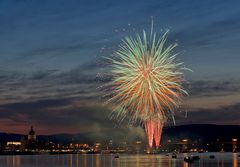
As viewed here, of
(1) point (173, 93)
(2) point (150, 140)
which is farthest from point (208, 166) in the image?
(1) point (173, 93)

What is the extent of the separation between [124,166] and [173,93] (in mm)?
67871

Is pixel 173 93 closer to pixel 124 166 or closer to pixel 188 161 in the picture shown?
pixel 124 166

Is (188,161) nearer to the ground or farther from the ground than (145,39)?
nearer to the ground

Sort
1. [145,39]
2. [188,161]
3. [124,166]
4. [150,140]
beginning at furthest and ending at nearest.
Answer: [188,161]
[124,166]
[150,140]
[145,39]

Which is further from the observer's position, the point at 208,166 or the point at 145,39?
the point at 208,166

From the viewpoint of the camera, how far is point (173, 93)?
70438 millimetres

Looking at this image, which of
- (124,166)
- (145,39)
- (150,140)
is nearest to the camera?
(145,39)

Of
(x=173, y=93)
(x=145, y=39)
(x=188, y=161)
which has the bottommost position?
(x=188, y=161)

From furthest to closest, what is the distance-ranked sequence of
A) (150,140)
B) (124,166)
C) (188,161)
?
(188,161)
(124,166)
(150,140)

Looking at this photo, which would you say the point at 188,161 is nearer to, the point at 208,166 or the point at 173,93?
the point at 208,166

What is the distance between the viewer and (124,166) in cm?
13500

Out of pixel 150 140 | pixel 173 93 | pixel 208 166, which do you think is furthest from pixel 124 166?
pixel 173 93

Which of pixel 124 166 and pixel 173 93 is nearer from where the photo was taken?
pixel 173 93

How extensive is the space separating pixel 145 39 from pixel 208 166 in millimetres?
76098
